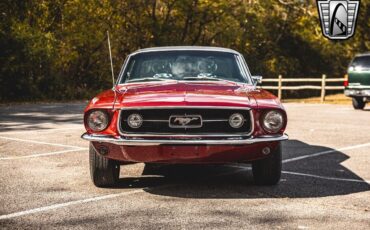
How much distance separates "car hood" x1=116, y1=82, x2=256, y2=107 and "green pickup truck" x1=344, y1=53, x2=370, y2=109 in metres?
14.1

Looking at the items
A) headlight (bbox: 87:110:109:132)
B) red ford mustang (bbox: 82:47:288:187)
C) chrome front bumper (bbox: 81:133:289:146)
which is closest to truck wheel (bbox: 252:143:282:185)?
red ford mustang (bbox: 82:47:288:187)

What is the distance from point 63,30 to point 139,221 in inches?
992

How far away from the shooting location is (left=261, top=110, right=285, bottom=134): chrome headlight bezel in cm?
575

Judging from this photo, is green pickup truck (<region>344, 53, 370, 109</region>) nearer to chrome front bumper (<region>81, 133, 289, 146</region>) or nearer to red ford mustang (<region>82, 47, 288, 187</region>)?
red ford mustang (<region>82, 47, 288, 187</region>)

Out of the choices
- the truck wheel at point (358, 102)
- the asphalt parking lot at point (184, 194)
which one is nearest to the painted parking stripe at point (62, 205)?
the asphalt parking lot at point (184, 194)

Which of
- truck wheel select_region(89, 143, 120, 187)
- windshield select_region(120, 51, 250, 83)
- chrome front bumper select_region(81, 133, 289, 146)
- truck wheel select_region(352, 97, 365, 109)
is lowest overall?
truck wheel select_region(352, 97, 365, 109)

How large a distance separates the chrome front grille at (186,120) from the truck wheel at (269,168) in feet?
1.91

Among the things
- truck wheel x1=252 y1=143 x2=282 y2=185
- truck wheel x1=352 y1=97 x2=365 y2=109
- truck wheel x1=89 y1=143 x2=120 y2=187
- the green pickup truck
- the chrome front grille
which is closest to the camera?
the chrome front grille

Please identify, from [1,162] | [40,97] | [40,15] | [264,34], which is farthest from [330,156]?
[264,34]

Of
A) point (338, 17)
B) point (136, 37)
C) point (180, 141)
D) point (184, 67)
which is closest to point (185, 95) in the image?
point (180, 141)

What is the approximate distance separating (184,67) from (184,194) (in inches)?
74.2

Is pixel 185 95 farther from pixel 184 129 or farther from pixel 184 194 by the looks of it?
pixel 184 194

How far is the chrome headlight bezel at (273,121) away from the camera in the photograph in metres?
5.75

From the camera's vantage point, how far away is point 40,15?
92.5 feet
